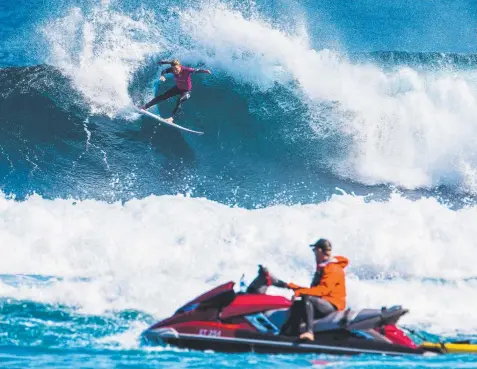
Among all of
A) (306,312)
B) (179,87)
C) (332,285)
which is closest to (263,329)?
(306,312)

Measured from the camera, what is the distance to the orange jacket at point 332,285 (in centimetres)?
740

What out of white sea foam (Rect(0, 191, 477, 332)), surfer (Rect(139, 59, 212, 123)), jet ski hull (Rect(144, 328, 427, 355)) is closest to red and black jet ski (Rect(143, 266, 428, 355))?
jet ski hull (Rect(144, 328, 427, 355))

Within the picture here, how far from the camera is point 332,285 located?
7.44 m

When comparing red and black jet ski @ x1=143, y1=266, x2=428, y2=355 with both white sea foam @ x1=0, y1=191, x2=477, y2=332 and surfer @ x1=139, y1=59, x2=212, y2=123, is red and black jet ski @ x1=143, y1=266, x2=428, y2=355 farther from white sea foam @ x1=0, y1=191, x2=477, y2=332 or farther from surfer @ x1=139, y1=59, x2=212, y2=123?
surfer @ x1=139, y1=59, x2=212, y2=123

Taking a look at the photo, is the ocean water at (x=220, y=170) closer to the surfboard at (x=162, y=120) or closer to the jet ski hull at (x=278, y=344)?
the jet ski hull at (x=278, y=344)

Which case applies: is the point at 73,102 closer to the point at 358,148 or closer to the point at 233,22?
the point at 233,22

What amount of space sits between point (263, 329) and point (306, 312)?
0.49 m

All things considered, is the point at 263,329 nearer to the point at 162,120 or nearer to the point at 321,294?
the point at 321,294

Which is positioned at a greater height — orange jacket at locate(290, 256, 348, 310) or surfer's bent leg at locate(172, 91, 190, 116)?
surfer's bent leg at locate(172, 91, 190, 116)

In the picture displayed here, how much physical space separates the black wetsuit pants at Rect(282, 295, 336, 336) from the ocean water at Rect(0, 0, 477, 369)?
28cm

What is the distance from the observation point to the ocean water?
29.5 feet

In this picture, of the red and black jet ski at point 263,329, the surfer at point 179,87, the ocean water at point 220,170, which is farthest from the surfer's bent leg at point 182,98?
the red and black jet ski at point 263,329

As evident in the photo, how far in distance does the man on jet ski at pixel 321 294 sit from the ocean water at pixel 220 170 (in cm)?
37

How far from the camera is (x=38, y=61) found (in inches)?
725
